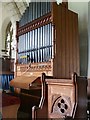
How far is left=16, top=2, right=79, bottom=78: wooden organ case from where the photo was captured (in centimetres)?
217

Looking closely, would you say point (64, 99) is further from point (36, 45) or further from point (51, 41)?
point (36, 45)

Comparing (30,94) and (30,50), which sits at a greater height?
(30,50)

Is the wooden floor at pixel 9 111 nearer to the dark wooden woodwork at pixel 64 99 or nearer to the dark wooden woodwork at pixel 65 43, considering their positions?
the dark wooden woodwork at pixel 65 43

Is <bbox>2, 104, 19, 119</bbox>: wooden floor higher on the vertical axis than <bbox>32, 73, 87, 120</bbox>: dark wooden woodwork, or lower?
lower

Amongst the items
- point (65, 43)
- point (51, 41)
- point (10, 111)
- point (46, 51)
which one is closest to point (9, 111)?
point (10, 111)

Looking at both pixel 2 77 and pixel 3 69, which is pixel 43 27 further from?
pixel 3 69

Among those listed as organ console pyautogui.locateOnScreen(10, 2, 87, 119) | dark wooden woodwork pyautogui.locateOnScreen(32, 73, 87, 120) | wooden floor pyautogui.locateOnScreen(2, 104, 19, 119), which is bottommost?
wooden floor pyautogui.locateOnScreen(2, 104, 19, 119)

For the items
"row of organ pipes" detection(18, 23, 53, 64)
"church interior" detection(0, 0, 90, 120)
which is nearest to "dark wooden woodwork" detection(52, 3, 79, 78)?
"church interior" detection(0, 0, 90, 120)

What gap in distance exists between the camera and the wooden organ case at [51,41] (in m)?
2.17

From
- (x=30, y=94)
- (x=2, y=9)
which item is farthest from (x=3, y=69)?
(x=30, y=94)

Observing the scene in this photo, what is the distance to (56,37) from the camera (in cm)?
218

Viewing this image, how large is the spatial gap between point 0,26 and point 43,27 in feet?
10.3

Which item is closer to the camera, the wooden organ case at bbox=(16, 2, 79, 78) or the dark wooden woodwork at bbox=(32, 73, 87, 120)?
the dark wooden woodwork at bbox=(32, 73, 87, 120)

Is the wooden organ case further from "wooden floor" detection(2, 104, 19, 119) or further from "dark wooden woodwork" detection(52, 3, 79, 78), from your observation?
"wooden floor" detection(2, 104, 19, 119)
